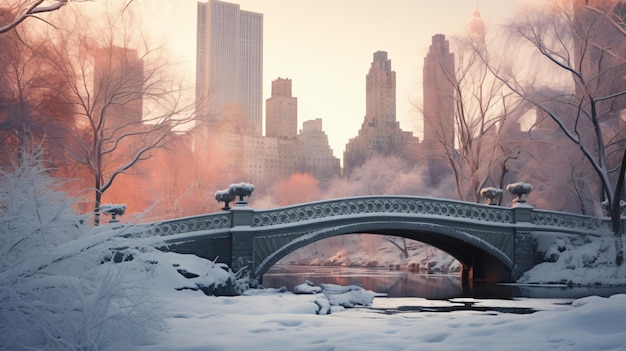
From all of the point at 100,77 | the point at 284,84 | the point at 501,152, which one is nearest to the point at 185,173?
the point at 100,77

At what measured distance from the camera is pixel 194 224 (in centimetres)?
1777

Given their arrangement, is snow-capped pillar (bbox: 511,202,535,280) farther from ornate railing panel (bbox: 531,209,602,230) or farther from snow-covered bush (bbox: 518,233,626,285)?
ornate railing panel (bbox: 531,209,602,230)

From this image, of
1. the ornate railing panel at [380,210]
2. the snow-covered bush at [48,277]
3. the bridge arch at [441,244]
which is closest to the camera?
the snow-covered bush at [48,277]

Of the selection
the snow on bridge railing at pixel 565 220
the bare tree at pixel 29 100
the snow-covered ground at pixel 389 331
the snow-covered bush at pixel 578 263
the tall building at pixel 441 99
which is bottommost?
the snow-covered ground at pixel 389 331

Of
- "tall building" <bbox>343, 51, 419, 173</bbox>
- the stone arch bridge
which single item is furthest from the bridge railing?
"tall building" <bbox>343, 51, 419, 173</bbox>

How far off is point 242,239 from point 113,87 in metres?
7.34

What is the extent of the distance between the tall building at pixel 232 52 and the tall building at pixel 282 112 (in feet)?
119

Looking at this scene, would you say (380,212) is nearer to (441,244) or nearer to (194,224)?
(441,244)

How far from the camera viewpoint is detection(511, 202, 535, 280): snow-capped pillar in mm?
Result: 21688

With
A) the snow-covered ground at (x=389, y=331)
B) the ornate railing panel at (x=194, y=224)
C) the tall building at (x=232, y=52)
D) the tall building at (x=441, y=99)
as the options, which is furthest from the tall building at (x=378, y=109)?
the snow-covered ground at (x=389, y=331)

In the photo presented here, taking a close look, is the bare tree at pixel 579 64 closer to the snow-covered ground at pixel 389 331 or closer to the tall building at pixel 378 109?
the snow-covered ground at pixel 389 331

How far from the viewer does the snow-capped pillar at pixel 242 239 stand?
17625mm

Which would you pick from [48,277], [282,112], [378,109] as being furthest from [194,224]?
[282,112]

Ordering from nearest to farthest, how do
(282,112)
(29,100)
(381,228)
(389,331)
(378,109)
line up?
1. (389,331)
2. (29,100)
3. (381,228)
4. (378,109)
5. (282,112)
